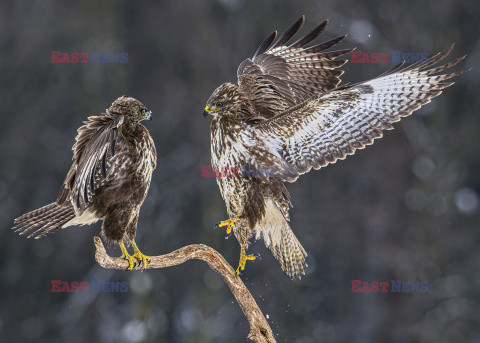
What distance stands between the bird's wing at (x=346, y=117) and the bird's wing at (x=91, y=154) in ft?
2.59

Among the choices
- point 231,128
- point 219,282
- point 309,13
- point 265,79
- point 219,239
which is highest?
point 309,13

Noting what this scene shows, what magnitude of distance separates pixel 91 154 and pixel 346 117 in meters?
1.33

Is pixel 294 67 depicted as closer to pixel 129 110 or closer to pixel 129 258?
pixel 129 110

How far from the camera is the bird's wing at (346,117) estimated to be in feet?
10.1

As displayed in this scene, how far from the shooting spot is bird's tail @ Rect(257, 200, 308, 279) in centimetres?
352

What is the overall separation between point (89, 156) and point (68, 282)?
2259 mm

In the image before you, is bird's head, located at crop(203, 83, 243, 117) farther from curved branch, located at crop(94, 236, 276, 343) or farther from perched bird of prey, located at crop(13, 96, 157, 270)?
curved branch, located at crop(94, 236, 276, 343)

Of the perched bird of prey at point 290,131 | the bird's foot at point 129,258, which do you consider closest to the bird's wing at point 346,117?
the perched bird of prey at point 290,131

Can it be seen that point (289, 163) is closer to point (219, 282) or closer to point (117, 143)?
point (117, 143)

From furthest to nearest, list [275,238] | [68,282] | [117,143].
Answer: [68,282]
[275,238]
[117,143]

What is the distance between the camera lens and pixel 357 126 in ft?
10.4

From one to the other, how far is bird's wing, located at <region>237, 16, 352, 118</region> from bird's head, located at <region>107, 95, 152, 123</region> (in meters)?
0.89

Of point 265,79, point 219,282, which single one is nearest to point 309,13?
point 265,79

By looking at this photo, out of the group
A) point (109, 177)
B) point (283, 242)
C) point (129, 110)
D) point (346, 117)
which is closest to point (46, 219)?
point (109, 177)
